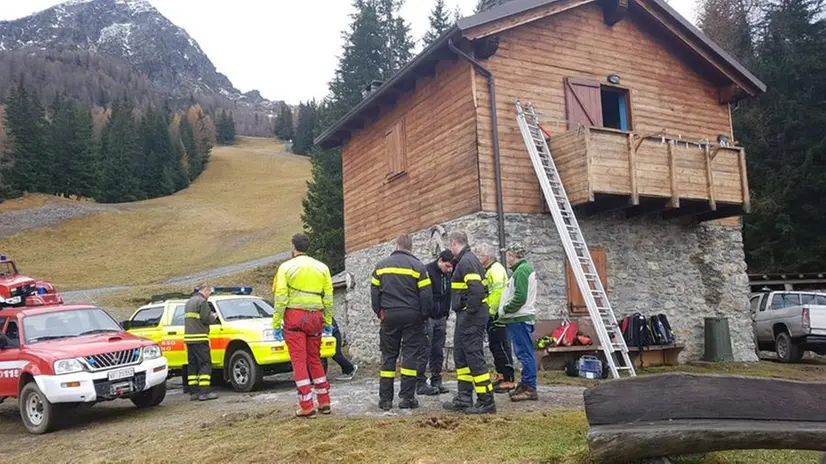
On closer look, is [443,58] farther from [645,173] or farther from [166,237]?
[166,237]

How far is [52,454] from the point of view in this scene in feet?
24.3

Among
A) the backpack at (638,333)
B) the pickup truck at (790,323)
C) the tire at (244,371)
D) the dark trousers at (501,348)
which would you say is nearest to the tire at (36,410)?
the tire at (244,371)

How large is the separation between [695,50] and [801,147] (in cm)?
1299

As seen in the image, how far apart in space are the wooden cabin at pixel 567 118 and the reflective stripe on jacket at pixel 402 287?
5205 mm

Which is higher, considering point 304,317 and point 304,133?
point 304,133

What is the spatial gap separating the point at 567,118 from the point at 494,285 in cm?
656

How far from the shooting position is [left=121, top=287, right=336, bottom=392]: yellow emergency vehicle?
10.7m

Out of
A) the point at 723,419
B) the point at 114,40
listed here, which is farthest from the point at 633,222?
the point at 114,40

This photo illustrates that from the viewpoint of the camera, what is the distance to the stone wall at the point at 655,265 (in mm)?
12711

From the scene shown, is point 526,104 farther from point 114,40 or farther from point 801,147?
point 114,40

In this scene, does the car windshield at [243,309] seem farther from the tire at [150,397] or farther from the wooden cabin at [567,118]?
the wooden cabin at [567,118]

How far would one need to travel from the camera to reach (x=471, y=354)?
7.12 m

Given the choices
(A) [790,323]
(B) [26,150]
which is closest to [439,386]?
(A) [790,323]

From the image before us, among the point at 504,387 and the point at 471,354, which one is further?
the point at 504,387
